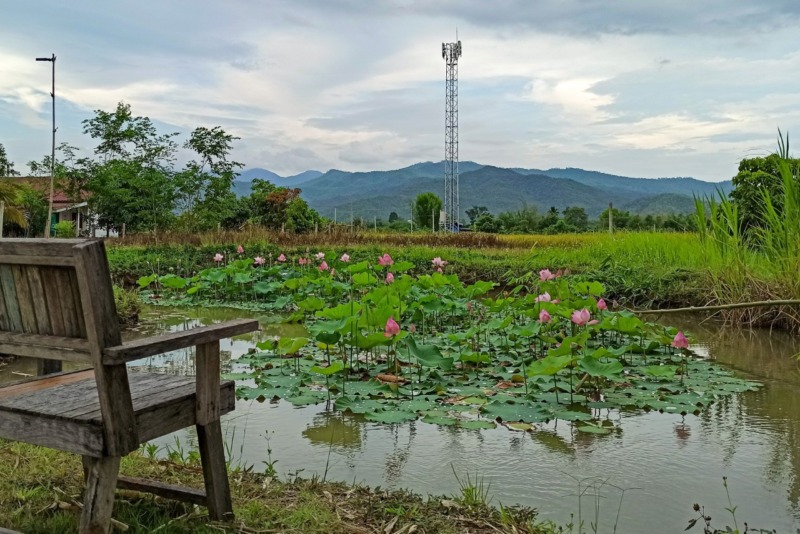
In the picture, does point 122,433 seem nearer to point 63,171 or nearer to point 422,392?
point 422,392

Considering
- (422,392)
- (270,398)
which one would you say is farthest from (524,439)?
(270,398)

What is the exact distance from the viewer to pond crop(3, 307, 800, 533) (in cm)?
244

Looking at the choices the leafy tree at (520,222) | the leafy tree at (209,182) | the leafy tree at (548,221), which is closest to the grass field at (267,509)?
the leafy tree at (209,182)

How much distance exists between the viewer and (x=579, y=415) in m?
3.46

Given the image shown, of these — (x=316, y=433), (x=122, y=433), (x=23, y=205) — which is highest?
(x=23, y=205)

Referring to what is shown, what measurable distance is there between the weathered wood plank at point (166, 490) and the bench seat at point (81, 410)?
12.0 inches

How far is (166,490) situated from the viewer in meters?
2.28

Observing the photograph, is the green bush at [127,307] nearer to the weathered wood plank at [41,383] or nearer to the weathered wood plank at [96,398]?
the weathered wood plank at [41,383]

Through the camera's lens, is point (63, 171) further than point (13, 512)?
Yes

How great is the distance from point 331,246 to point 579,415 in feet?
35.4

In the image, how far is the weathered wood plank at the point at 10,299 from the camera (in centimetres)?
192

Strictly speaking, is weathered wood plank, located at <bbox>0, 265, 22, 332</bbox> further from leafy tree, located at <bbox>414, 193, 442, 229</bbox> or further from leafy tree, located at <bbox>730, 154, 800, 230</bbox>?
leafy tree, located at <bbox>414, 193, 442, 229</bbox>

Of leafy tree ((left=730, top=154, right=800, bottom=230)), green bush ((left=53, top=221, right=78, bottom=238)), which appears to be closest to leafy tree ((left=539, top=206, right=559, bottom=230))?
leafy tree ((left=730, top=154, right=800, bottom=230))

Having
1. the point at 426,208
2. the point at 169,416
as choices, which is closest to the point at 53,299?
the point at 169,416
